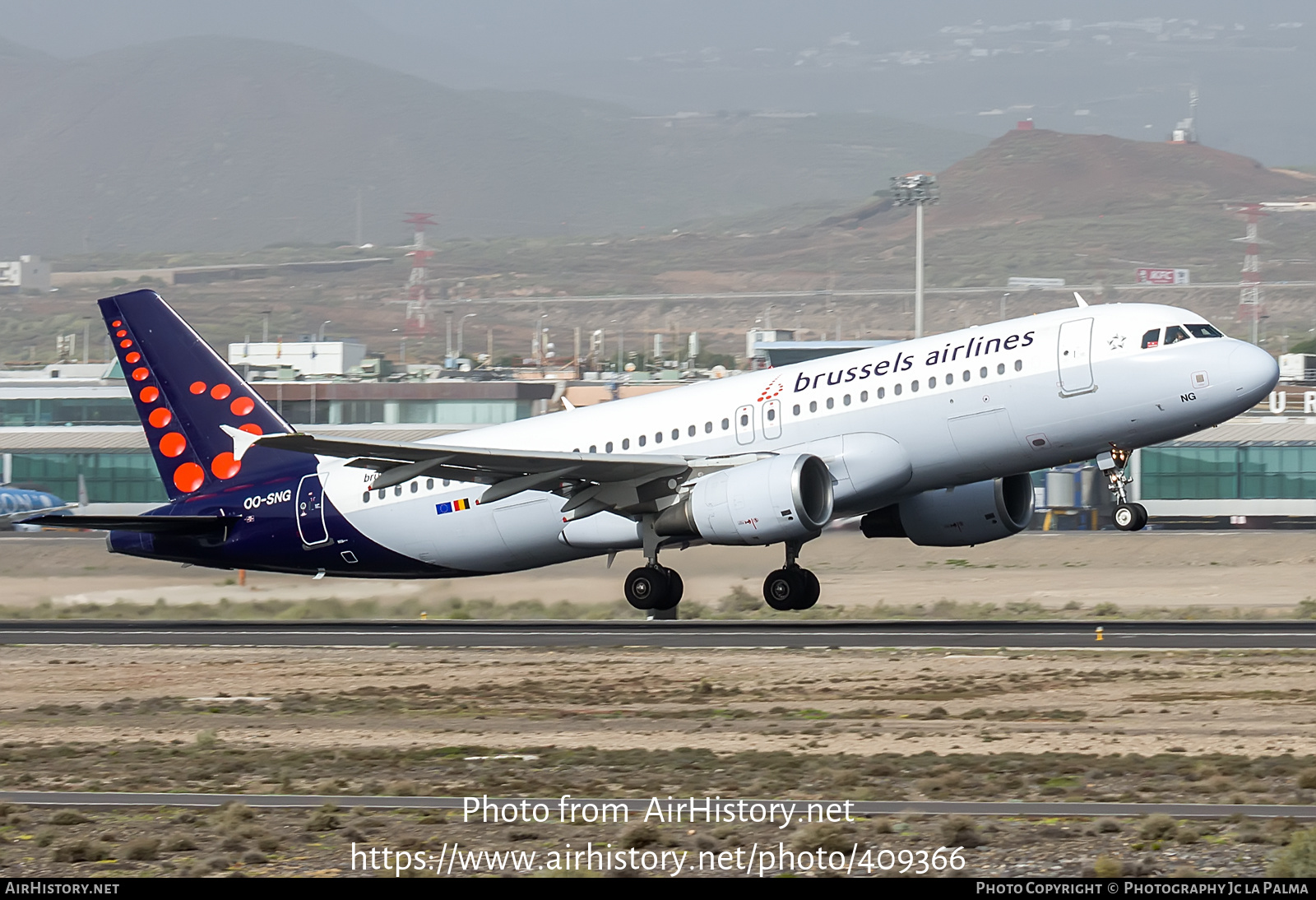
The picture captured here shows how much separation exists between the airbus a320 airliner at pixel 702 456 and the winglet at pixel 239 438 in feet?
0.39

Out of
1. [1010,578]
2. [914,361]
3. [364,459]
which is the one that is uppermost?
[914,361]

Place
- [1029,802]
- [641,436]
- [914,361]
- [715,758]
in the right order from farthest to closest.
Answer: [641,436] < [914,361] < [715,758] < [1029,802]

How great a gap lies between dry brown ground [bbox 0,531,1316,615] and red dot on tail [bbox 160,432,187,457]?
7.83m

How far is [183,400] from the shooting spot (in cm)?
3822

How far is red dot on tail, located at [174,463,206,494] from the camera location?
38375 millimetres

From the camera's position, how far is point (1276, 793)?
52.5 feet

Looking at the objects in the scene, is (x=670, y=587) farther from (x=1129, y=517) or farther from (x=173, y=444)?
(x=173, y=444)

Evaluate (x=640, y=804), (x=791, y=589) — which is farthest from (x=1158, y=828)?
(x=791, y=589)

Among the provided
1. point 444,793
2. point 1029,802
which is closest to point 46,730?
point 444,793

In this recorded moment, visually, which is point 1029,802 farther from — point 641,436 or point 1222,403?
point 641,436

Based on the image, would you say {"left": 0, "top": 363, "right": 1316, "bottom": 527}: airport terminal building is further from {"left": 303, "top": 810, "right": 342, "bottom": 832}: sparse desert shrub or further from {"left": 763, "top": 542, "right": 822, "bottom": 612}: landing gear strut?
{"left": 303, "top": 810, "right": 342, "bottom": 832}: sparse desert shrub

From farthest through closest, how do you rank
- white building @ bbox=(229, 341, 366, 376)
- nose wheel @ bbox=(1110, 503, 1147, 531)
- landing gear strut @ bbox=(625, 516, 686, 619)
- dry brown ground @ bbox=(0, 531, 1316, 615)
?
white building @ bbox=(229, 341, 366, 376) → dry brown ground @ bbox=(0, 531, 1316, 615) → landing gear strut @ bbox=(625, 516, 686, 619) → nose wheel @ bbox=(1110, 503, 1147, 531)

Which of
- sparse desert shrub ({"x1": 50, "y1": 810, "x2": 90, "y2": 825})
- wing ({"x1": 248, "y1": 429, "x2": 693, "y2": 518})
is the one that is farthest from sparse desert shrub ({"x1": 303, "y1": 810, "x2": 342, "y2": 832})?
wing ({"x1": 248, "y1": 429, "x2": 693, "y2": 518})

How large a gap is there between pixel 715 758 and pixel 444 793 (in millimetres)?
3324
